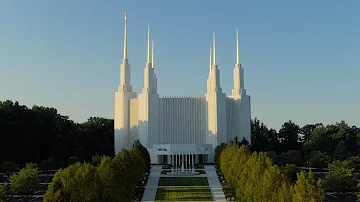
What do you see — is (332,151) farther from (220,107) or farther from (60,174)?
(60,174)

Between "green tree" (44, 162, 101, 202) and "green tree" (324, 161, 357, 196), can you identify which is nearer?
"green tree" (44, 162, 101, 202)

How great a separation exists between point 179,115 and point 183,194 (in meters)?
32.2

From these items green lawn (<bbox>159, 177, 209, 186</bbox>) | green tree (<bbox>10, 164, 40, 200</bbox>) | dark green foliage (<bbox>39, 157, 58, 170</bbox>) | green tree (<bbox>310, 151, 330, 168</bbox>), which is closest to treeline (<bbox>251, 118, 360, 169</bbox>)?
green tree (<bbox>310, 151, 330, 168</bbox>)

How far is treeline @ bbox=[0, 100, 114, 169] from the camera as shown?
149ft

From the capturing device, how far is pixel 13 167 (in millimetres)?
40500

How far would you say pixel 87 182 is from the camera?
672 inches

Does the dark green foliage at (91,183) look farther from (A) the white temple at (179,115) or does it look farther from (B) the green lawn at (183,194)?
(A) the white temple at (179,115)

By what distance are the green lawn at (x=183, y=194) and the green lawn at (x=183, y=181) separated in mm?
2500

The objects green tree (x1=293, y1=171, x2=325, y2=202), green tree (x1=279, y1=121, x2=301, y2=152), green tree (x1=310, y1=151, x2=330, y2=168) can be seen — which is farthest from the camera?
green tree (x1=279, y1=121, x2=301, y2=152)

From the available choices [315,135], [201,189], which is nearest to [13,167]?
[201,189]

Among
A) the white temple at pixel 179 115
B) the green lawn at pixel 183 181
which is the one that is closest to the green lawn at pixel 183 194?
the green lawn at pixel 183 181

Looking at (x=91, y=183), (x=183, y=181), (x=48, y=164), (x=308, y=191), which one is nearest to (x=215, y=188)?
(x=183, y=181)

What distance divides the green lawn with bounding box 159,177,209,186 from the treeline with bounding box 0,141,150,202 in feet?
34.9

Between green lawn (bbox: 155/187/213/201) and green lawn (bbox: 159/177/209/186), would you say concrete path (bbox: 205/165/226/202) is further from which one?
green lawn (bbox: 159/177/209/186)
